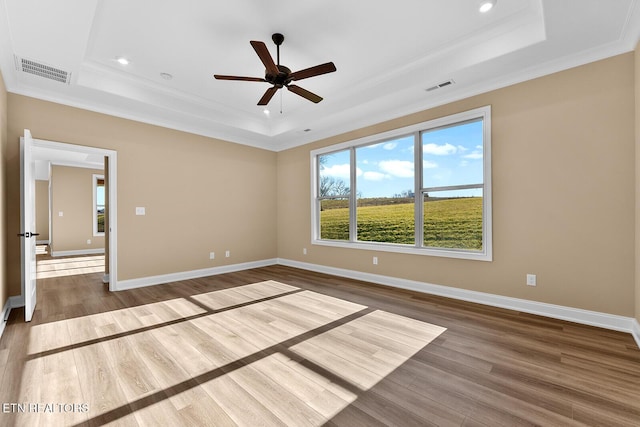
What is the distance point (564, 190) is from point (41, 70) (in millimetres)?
5943

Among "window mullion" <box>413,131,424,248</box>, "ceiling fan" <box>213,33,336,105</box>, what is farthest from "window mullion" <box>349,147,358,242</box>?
"ceiling fan" <box>213,33,336,105</box>

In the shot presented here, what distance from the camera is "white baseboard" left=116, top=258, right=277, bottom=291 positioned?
4.24m

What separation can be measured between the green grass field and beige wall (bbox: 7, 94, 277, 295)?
172 cm

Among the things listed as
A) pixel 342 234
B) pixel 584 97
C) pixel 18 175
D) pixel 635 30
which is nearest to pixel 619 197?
pixel 584 97

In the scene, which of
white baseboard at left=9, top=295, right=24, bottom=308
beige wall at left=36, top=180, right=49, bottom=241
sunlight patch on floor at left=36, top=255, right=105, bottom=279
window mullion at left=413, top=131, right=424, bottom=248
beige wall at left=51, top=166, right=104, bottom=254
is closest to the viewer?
white baseboard at left=9, top=295, right=24, bottom=308

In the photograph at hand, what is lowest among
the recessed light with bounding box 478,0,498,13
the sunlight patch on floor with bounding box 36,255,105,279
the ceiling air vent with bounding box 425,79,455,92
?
the sunlight patch on floor with bounding box 36,255,105,279

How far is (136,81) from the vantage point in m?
3.82

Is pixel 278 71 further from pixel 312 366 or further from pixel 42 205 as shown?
pixel 42 205

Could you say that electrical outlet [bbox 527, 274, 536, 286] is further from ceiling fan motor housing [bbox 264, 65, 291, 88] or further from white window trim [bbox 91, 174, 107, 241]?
white window trim [bbox 91, 174, 107, 241]

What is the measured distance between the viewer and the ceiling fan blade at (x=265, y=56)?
93.6 inches

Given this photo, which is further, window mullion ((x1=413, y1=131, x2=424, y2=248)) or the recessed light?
window mullion ((x1=413, y1=131, x2=424, y2=248))

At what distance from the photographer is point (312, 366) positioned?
81.0 inches

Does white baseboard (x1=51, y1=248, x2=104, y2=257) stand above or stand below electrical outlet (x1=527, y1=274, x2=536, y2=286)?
below

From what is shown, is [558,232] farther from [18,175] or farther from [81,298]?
[18,175]
